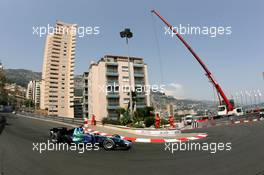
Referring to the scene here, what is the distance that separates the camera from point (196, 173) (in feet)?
20.1

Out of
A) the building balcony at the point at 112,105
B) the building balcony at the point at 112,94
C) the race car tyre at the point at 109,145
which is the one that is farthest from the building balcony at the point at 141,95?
the race car tyre at the point at 109,145

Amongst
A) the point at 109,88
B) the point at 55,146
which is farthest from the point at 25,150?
the point at 109,88

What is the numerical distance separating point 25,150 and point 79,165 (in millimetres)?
3864

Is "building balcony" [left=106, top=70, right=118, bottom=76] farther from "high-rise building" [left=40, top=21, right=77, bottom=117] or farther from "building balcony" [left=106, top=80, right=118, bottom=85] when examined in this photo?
"high-rise building" [left=40, top=21, right=77, bottom=117]

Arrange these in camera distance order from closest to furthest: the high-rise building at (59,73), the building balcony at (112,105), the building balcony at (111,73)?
the building balcony at (112,105) < the building balcony at (111,73) < the high-rise building at (59,73)

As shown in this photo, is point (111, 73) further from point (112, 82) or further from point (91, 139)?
point (91, 139)

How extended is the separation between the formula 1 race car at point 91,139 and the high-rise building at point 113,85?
42441 mm

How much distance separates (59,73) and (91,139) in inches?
5246

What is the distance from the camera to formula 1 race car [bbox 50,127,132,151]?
9945 millimetres

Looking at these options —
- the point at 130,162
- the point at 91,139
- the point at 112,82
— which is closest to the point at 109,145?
the point at 91,139

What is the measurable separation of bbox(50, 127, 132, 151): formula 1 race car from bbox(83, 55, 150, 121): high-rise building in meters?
Answer: 42.4

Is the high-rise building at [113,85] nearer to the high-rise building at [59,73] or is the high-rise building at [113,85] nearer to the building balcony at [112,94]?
the building balcony at [112,94]

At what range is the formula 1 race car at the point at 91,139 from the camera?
995cm

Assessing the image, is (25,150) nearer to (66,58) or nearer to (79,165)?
(79,165)
